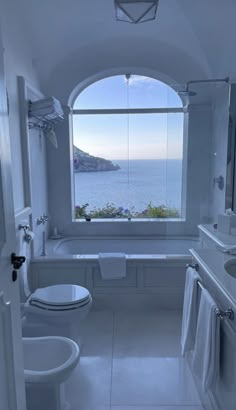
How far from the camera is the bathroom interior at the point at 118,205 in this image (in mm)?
1534

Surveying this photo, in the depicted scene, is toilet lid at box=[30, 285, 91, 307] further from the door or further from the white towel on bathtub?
the door

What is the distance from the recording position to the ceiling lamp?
2037 millimetres

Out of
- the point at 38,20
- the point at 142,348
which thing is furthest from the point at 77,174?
the point at 142,348

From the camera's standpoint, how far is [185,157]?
12.5 feet

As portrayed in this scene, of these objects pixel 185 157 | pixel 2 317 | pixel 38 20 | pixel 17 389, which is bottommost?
pixel 17 389

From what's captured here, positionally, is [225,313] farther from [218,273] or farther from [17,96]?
[17,96]

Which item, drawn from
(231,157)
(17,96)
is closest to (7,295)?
(17,96)

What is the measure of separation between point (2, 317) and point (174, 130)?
10.4 ft

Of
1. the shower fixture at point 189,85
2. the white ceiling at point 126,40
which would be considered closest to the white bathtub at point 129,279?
the shower fixture at point 189,85

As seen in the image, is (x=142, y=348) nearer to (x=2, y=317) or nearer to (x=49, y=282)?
(x=49, y=282)

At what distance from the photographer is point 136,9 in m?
2.10

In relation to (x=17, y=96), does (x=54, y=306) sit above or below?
below

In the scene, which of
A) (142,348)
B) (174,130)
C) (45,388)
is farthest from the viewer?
(174,130)

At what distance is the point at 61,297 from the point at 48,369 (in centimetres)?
56
